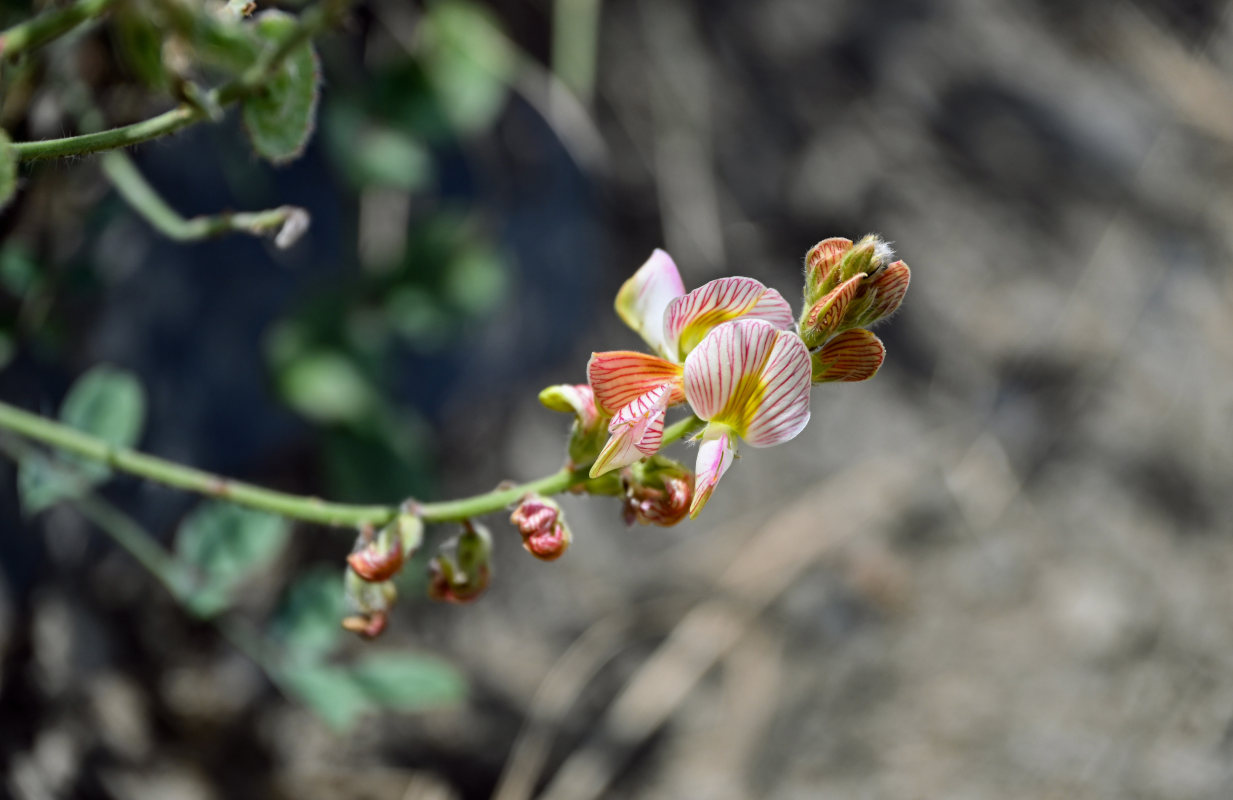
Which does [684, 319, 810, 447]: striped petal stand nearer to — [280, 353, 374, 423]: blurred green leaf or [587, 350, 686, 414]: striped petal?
[587, 350, 686, 414]: striped petal

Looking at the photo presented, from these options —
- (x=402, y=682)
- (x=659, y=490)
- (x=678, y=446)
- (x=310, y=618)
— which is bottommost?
(x=678, y=446)

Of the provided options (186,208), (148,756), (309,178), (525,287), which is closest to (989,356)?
(525,287)

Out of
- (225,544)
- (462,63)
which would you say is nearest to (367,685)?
(225,544)

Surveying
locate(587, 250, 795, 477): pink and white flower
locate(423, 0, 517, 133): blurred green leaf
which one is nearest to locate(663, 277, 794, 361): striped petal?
locate(587, 250, 795, 477): pink and white flower

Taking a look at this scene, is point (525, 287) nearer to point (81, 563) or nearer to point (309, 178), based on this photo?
point (309, 178)

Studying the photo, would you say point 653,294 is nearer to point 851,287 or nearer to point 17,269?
point 851,287

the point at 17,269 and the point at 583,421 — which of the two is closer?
the point at 583,421

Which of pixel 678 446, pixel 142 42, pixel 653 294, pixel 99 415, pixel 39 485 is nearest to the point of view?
pixel 142 42

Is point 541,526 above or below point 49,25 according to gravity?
below
